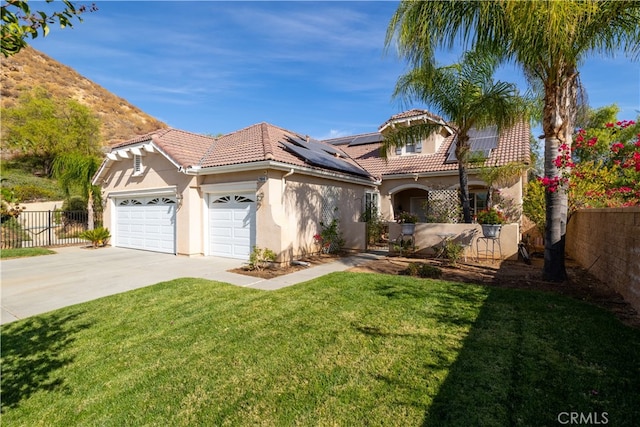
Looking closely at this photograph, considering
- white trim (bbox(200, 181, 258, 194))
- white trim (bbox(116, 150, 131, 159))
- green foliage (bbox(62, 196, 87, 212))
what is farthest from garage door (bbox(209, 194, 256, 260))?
green foliage (bbox(62, 196, 87, 212))

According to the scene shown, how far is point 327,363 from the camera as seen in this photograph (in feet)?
14.1

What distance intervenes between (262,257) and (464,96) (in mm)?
9438

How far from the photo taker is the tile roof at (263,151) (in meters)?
13.0

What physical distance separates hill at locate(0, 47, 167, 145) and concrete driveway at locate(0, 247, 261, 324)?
37154 mm

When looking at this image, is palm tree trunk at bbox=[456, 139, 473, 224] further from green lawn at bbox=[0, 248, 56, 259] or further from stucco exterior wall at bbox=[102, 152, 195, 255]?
green lawn at bbox=[0, 248, 56, 259]

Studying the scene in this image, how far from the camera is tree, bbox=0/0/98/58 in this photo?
2525mm

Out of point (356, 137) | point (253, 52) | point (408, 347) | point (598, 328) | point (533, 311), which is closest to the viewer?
point (408, 347)

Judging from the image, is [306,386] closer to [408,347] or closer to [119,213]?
[408,347]

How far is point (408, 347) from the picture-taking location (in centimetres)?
464

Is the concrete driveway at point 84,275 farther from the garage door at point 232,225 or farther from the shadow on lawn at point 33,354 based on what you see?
the shadow on lawn at point 33,354

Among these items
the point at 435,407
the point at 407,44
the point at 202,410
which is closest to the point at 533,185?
Result: the point at 407,44

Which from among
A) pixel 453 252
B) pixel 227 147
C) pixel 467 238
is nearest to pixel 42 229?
pixel 227 147

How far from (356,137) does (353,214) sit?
37.2 feet

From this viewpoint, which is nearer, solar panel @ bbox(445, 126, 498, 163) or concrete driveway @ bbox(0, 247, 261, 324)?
concrete driveway @ bbox(0, 247, 261, 324)
